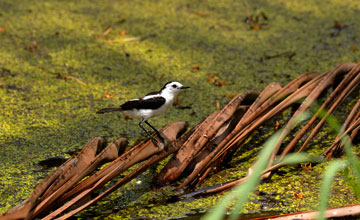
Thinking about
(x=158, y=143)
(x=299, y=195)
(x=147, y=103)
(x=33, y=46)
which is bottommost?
(x=299, y=195)

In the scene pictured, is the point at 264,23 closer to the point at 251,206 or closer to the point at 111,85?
the point at 111,85

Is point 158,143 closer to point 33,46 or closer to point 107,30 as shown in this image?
point 33,46

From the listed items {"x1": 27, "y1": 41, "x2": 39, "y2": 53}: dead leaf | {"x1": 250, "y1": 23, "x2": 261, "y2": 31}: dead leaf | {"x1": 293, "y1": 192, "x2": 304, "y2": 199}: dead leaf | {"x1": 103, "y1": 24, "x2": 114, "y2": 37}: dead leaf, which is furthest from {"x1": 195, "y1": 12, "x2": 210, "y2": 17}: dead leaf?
{"x1": 293, "y1": 192, "x2": 304, "y2": 199}: dead leaf

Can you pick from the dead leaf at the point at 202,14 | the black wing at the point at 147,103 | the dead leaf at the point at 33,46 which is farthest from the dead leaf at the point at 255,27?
the black wing at the point at 147,103

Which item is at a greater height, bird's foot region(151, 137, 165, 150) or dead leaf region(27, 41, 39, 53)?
dead leaf region(27, 41, 39, 53)

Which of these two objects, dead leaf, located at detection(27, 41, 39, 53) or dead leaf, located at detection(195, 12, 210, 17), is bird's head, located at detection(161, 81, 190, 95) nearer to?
dead leaf, located at detection(27, 41, 39, 53)

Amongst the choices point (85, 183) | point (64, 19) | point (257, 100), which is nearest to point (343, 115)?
point (257, 100)

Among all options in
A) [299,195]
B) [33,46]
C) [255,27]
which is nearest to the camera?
[299,195]

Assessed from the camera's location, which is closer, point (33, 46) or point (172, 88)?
point (172, 88)

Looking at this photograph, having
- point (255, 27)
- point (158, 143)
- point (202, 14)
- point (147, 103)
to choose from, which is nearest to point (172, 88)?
point (147, 103)

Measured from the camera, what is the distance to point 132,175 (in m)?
2.16

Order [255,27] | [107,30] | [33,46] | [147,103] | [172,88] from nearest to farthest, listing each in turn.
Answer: [147,103] → [172,88] → [33,46] → [107,30] → [255,27]

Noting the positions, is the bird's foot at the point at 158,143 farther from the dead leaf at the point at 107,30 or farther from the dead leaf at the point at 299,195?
the dead leaf at the point at 107,30

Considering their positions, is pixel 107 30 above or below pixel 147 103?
above
